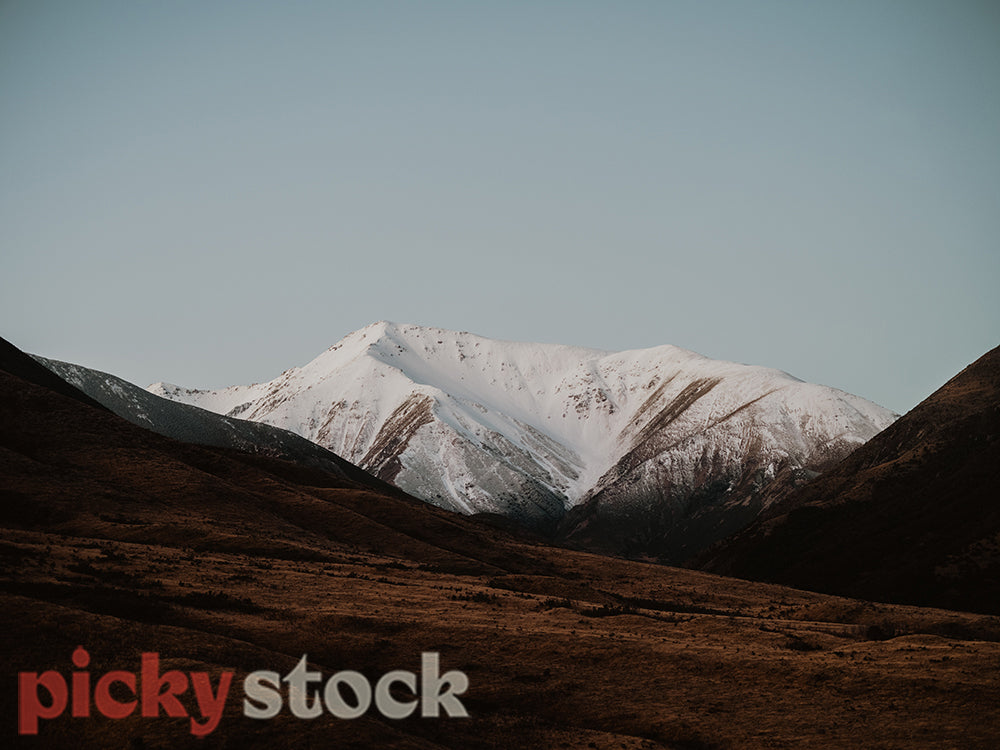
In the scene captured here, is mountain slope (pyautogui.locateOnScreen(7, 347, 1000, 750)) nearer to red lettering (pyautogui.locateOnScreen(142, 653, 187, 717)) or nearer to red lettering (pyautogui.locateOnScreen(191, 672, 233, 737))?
red lettering (pyautogui.locateOnScreen(191, 672, 233, 737))

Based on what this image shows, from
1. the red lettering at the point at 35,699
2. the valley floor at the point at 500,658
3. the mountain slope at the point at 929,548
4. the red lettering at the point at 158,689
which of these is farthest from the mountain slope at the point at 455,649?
the mountain slope at the point at 929,548

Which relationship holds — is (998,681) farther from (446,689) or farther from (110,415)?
(110,415)

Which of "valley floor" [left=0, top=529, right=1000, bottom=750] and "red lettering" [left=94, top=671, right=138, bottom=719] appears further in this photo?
"valley floor" [left=0, top=529, right=1000, bottom=750]

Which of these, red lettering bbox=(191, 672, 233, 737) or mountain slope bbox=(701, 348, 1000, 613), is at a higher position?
red lettering bbox=(191, 672, 233, 737)

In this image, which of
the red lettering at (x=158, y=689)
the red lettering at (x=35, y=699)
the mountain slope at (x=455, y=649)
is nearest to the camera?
the red lettering at (x=35, y=699)

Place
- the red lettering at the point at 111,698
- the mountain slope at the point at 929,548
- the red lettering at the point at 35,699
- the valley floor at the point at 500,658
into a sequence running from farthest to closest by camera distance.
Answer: the mountain slope at the point at 929,548 → the valley floor at the point at 500,658 → the red lettering at the point at 111,698 → the red lettering at the point at 35,699

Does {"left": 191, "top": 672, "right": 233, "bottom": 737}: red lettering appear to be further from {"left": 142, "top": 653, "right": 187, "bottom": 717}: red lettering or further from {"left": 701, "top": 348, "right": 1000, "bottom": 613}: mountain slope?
{"left": 701, "top": 348, "right": 1000, "bottom": 613}: mountain slope

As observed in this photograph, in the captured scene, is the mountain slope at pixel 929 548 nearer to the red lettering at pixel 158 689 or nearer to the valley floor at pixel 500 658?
the valley floor at pixel 500 658

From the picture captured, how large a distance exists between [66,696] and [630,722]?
75.0ft

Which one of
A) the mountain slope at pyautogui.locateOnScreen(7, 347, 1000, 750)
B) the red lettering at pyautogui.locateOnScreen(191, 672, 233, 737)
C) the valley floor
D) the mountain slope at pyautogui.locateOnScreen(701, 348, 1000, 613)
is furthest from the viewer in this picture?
the mountain slope at pyautogui.locateOnScreen(701, 348, 1000, 613)

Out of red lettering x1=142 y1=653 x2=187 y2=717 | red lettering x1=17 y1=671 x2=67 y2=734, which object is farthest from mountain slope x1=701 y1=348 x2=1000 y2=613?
red lettering x1=17 y1=671 x2=67 y2=734

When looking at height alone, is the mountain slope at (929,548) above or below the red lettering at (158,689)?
below

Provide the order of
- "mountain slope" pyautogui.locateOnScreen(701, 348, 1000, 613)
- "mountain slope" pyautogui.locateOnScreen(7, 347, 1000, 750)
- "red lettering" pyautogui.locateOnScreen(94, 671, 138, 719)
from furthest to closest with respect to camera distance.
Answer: "mountain slope" pyautogui.locateOnScreen(701, 348, 1000, 613) < "mountain slope" pyautogui.locateOnScreen(7, 347, 1000, 750) < "red lettering" pyautogui.locateOnScreen(94, 671, 138, 719)

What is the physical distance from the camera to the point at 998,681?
43406 mm
